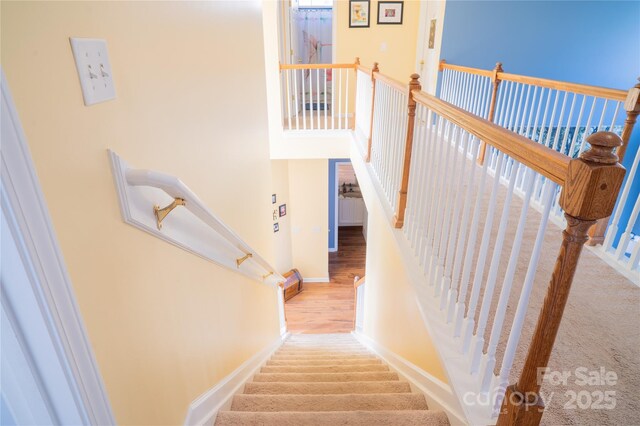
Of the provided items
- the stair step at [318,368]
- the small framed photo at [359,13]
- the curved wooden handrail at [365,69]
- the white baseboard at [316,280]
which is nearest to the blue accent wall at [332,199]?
the white baseboard at [316,280]

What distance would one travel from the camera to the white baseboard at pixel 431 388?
4.68 ft

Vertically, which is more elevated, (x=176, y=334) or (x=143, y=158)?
(x=143, y=158)

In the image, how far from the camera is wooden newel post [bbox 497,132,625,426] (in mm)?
728

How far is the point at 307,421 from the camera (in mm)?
1580

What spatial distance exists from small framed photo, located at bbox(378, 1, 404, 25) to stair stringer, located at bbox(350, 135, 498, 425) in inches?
182

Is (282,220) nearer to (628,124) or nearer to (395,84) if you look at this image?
(395,84)

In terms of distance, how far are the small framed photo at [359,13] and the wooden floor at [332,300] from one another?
180 inches

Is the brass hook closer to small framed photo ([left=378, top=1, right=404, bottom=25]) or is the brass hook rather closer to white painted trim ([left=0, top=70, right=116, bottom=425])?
white painted trim ([left=0, top=70, right=116, bottom=425])

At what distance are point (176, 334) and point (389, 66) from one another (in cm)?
596

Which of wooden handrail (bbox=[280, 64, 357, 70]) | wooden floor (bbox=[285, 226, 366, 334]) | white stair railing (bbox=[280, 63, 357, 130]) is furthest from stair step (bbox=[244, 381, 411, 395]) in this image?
wooden handrail (bbox=[280, 64, 357, 70])

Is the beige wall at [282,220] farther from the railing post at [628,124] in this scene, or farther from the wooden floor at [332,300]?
the railing post at [628,124]

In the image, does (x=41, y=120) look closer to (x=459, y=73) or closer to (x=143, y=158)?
(x=143, y=158)

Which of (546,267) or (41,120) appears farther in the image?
(546,267)

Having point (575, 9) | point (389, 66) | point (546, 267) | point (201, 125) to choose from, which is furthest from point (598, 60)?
point (201, 125)
